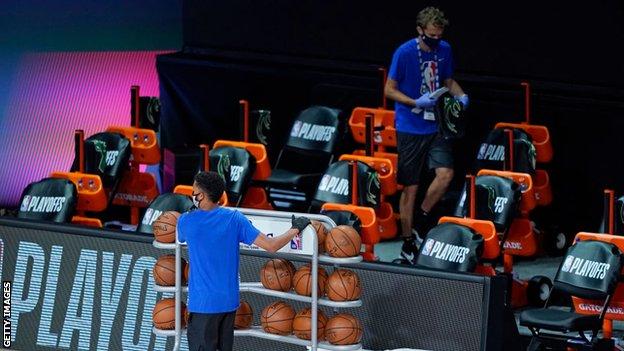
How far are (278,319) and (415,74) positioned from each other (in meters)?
3.97

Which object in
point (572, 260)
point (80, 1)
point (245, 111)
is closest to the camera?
point (572, 260)

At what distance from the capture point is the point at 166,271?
12414mm

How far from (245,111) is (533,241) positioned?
275 cm

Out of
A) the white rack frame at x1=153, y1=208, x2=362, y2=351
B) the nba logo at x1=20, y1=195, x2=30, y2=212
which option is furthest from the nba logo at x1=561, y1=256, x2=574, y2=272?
the nba logo at x1=20, y1=195, x2=30, y2=212

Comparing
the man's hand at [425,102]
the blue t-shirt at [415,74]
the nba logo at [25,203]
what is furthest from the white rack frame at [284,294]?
the blue t-shirt at [415,74]

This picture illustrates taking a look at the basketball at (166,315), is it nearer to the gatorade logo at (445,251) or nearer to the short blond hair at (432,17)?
the gatorade logo at (445,251)

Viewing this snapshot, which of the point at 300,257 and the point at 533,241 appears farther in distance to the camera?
the point at 533,241

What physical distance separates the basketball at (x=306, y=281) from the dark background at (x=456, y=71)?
4.26 meters

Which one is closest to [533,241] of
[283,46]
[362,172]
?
[362,172]

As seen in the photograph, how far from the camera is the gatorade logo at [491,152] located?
15727mm

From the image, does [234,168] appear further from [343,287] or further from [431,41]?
[343,287]

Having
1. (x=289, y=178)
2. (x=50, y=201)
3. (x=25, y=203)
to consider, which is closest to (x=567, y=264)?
(x=289, y=178)

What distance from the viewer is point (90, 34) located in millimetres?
18078

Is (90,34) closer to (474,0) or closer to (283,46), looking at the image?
(283,46)
